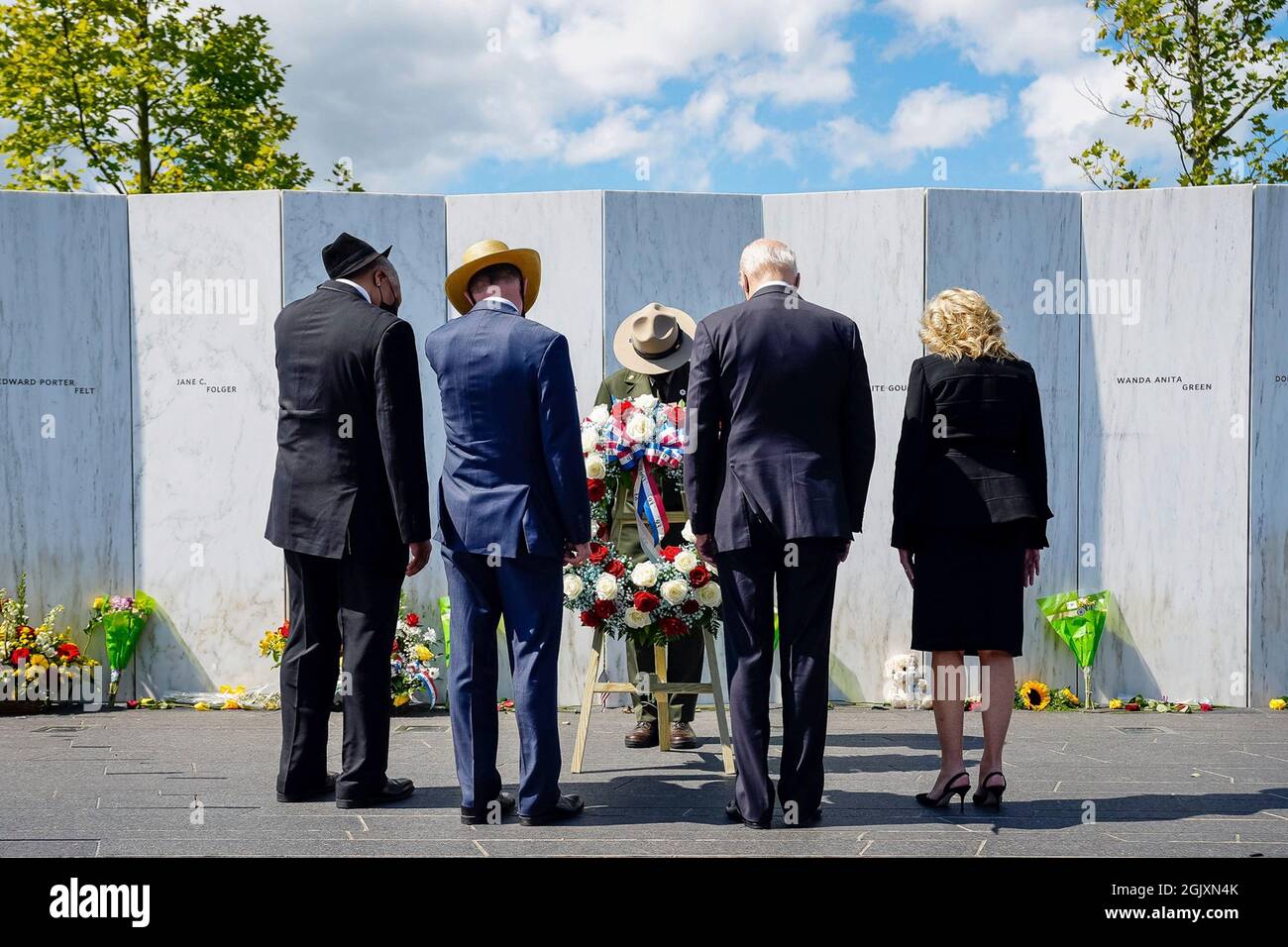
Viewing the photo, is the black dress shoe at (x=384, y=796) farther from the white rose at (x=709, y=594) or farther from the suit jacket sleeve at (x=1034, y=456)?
the suit jacket sleeve at (x=1034, y=456)

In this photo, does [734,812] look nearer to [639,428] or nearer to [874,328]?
[639,428]

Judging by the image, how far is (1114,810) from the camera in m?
4.86

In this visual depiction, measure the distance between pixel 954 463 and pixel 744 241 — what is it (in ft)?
12.4

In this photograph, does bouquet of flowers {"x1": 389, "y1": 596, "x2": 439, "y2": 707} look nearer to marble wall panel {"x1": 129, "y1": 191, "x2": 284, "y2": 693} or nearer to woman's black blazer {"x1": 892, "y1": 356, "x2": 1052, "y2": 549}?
marble wall panel {"x1": 129, "y1": 191, "x2": 284, "y2": 693}

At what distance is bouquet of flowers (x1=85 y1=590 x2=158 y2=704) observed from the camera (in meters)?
7.86

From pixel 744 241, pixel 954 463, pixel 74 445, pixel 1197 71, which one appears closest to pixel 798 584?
pixel 954 463

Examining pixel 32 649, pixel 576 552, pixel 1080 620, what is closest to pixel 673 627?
pixel 576 552

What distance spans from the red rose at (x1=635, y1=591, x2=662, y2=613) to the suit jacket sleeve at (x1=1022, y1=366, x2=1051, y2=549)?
1.71m

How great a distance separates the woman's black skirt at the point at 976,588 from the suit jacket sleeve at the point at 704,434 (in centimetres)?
89

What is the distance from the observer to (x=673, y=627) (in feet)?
18.6

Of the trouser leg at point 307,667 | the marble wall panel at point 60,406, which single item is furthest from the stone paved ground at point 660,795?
the marble wall panel at point 60,406

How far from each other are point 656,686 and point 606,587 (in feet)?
2.07

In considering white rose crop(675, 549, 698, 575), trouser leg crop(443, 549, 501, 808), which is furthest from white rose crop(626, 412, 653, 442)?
trouser leg crop(443, 549, 501, 808)
